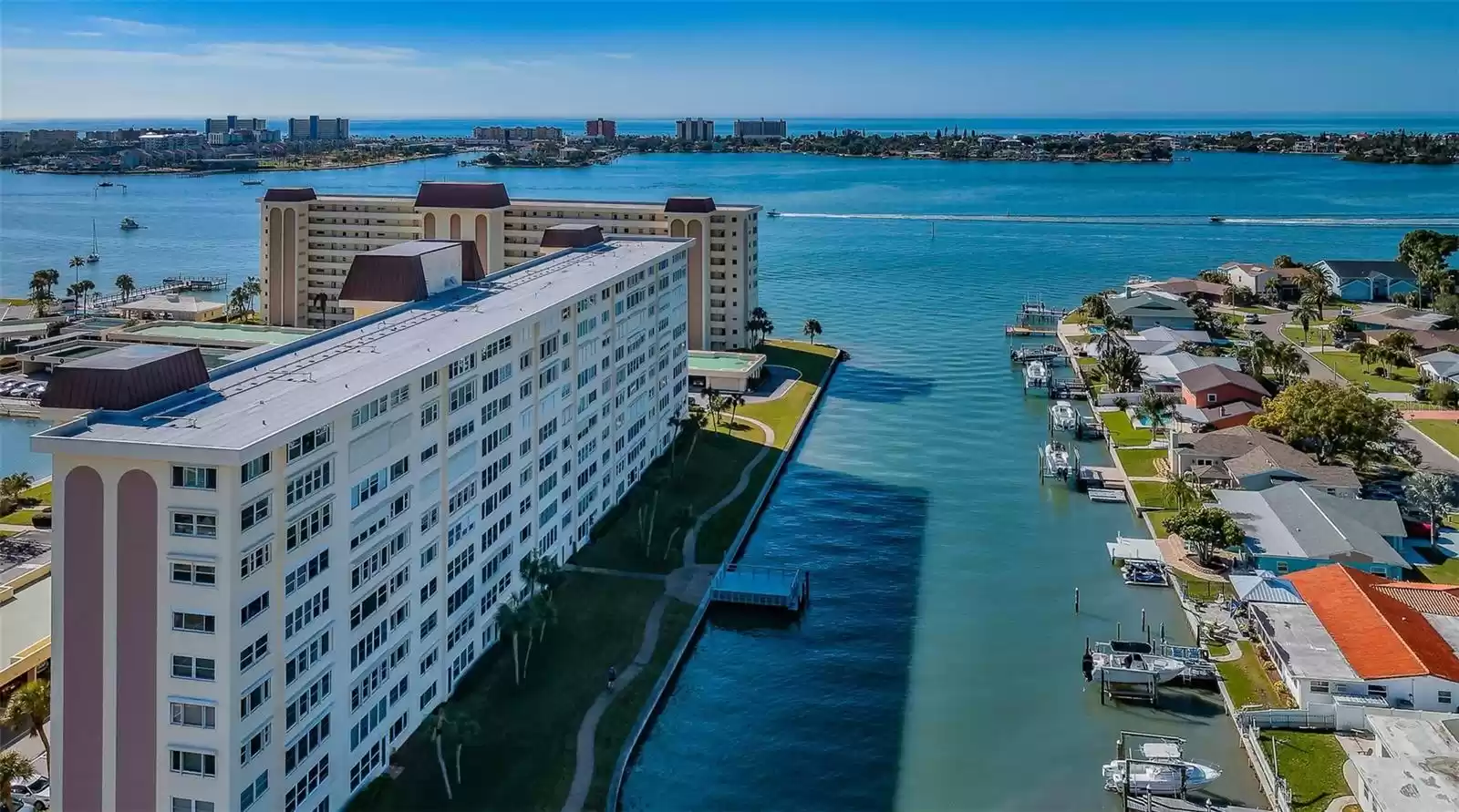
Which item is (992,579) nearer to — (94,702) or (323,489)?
(323,489)

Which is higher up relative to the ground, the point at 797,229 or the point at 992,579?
the point at 797,229

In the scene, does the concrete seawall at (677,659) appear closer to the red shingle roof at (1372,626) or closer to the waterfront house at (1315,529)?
the waterfront house at (1315,529)

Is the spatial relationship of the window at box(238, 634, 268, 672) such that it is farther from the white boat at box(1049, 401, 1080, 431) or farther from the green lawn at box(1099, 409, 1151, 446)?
the white boat at box(1049, 401, 1080, 431)

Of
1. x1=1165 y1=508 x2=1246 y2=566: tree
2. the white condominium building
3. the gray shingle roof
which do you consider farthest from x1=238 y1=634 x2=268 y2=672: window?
the gray shingle roof

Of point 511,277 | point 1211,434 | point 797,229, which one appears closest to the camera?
point 511,277

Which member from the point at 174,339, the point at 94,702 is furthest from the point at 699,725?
the point at 174,339

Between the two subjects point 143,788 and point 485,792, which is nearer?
point 143,788
